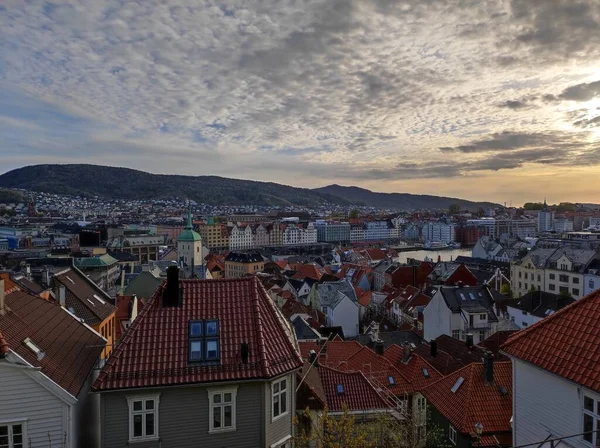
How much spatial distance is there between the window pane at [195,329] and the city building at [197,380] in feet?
0.10

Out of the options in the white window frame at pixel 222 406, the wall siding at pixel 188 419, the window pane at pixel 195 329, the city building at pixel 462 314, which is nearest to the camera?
the wall siding at pixel 188 419

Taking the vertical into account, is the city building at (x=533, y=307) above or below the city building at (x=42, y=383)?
below

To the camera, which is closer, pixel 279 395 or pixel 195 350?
pixel 195 350

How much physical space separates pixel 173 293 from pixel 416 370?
15.8m

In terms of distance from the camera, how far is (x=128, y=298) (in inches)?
1446

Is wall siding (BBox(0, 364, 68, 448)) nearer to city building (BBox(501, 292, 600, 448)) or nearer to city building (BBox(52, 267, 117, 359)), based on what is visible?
city building (BBox(52, 267, 117, 359))

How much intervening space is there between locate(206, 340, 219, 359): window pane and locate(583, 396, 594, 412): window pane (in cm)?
915

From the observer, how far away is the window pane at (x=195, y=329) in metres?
13.3

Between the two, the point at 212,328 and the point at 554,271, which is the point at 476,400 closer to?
the point at 212,328

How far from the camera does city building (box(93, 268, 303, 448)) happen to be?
39.8ft

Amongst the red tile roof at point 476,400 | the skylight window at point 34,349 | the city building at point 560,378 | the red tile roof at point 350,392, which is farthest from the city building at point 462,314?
the skylight window at point 34,349

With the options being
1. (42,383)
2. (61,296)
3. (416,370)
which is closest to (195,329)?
(42,383)

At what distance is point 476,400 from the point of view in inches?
734

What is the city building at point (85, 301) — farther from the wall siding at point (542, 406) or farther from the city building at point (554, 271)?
the city building at point (554, 271)
